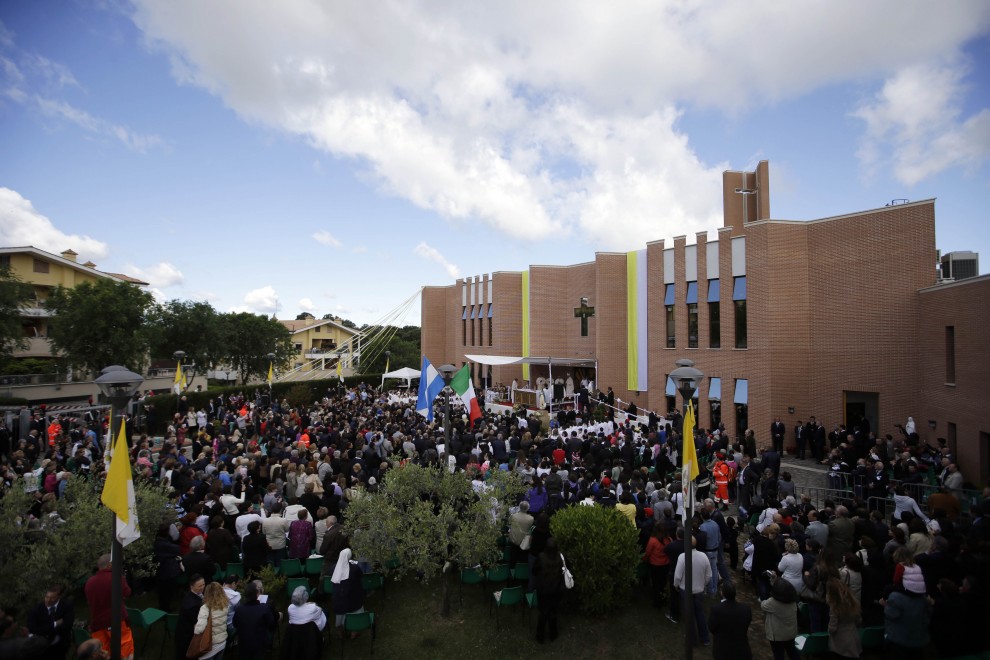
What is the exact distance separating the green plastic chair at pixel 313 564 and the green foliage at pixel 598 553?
151 inches

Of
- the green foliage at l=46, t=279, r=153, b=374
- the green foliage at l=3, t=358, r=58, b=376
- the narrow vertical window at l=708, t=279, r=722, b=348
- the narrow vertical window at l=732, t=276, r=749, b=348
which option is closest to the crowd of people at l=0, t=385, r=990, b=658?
the narrow vertical window at l=732, t=276, r=749, b=348

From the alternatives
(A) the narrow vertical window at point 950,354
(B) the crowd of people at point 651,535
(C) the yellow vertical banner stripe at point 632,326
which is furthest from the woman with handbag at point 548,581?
(C) the yellow vertical banner stripe at point 632,326

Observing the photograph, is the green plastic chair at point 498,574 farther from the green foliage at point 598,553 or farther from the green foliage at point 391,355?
the green foliage at point 391,355

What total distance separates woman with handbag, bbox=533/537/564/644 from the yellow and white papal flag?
497 centimetres

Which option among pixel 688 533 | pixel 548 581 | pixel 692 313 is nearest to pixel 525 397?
pixel 692 313

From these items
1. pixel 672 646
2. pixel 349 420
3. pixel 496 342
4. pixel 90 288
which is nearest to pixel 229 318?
pixel 90 288

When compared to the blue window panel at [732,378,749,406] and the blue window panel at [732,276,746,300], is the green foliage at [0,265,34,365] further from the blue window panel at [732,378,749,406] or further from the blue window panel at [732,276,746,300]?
the blue window panel at [732,378,749,406]

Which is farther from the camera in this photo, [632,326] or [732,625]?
[632,326]

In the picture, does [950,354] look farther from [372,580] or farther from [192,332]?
[192,332]

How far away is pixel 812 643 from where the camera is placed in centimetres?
633

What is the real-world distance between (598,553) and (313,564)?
4583 millimetres

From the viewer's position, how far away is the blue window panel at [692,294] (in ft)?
77.7

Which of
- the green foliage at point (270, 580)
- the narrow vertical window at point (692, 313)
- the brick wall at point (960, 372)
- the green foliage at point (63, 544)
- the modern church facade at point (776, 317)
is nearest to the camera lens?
the green foliage at point (63, 544)

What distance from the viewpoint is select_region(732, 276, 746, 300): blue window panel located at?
21547 millimetres
